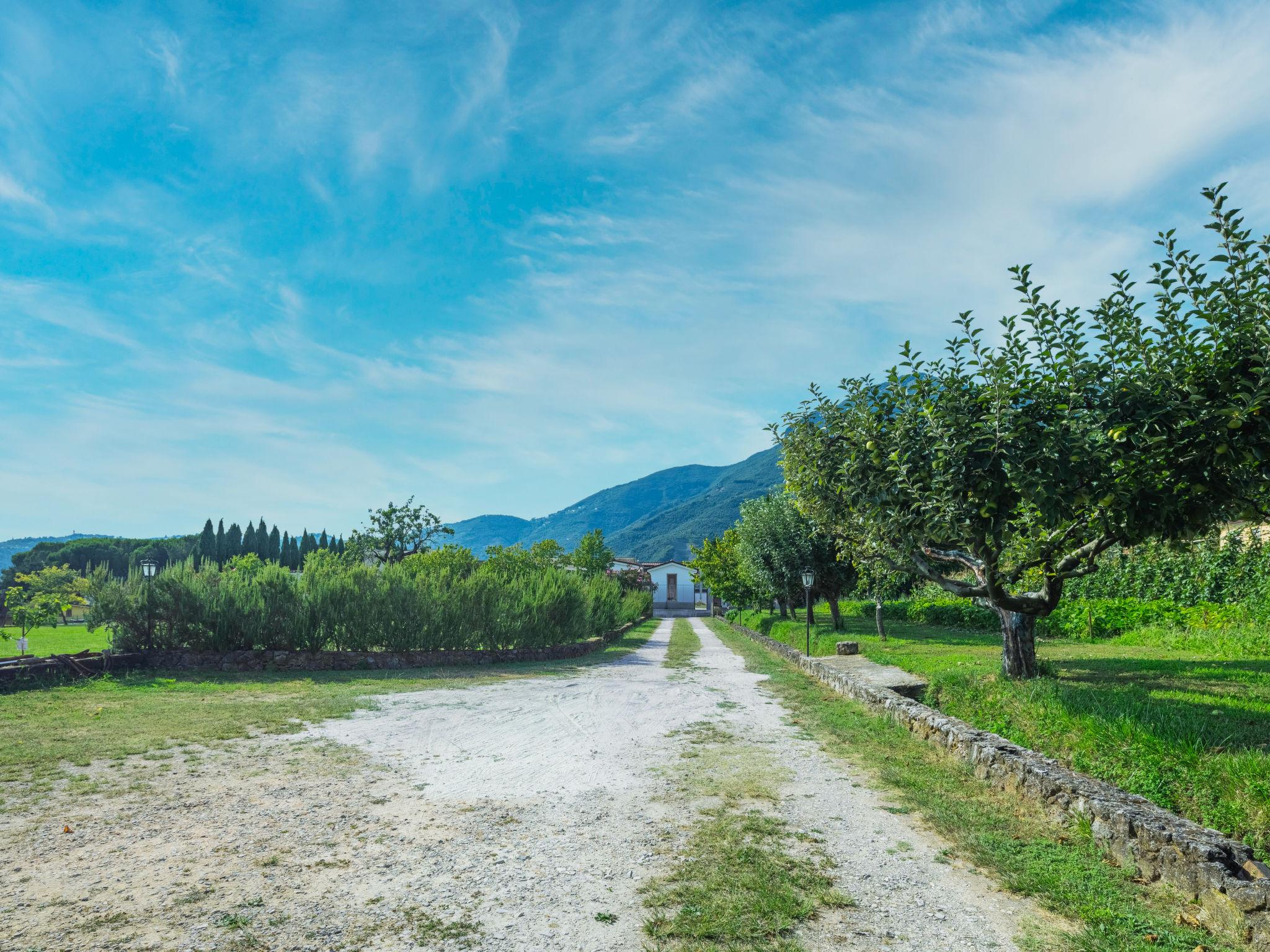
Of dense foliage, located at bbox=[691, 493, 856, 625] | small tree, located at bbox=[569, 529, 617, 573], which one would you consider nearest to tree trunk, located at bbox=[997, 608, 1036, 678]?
dense foliage, located at bbox=[691, 493, 856, 625]

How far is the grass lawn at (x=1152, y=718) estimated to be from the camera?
17.2 feet

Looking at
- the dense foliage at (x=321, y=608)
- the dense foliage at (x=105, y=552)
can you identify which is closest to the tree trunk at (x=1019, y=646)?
the dense foliage at (x=321, y=608)

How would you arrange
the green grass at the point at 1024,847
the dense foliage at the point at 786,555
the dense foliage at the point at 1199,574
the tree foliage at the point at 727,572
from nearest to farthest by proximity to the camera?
the green grass at the point at 1024,847 → the dense foliage at the point at 1199,574 → the dense foliage at the point at 786,555 → the tree foliage at the point at 727,572

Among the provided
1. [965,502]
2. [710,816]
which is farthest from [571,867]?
[965,502]

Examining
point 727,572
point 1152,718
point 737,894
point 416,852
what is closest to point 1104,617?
point 1152,718

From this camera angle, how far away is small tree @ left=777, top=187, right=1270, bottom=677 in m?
6.48

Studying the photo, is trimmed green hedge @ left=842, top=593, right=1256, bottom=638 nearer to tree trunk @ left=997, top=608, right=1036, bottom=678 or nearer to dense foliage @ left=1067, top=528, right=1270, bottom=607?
dense foliage @ left=1067, top=528, right=1270, bottom=607

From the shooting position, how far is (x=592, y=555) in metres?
52.4

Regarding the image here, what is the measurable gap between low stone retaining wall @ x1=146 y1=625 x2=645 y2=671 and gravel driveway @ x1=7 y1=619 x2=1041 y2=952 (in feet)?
30.8

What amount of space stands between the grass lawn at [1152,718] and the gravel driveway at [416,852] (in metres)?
2.02

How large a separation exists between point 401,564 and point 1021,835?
57.0ft

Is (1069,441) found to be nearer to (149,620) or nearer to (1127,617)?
(1127,617)

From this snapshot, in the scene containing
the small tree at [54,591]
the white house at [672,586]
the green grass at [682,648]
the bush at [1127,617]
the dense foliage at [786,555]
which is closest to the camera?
the bush at [1127,617]

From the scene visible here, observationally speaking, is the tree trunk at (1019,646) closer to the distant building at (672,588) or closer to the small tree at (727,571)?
the small tree at (727,571)
